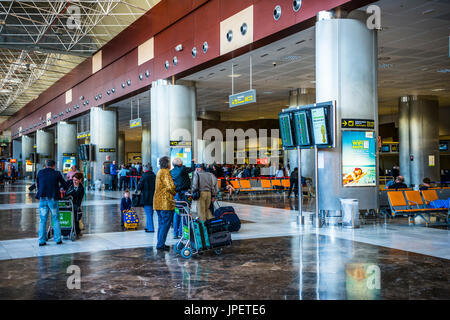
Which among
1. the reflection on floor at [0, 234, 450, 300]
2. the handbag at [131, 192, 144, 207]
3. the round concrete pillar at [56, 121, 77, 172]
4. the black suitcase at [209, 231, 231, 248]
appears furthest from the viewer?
the round concrete pillar at [56, 121, 77, 172]

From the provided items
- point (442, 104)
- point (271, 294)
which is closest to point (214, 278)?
point (271, 294)

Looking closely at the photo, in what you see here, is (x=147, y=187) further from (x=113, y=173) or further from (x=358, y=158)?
(x=113, y=173)

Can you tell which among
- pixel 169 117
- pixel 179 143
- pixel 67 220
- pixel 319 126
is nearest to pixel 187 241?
pixel 67 220

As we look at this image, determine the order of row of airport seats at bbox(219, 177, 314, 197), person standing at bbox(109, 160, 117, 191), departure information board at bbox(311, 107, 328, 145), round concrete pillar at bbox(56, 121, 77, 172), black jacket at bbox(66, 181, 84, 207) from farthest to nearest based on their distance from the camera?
round concrete pillar at bbox(56, 121, 77, 172) < person standing at bbox(109, 160, 117, 191) < row of airport seats at bbox(219, 177, 314, 197) < departure information board at bbox(311, 107, 328, 145) < black jacket at bbox(66, 181, 84, 207)

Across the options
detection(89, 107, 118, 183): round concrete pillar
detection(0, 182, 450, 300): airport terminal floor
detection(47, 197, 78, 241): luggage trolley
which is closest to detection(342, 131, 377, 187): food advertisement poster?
detection(0, 182, 450, 300): airport terminal floor

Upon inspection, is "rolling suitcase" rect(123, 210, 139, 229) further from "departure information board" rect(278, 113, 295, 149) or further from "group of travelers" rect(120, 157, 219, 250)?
"departure information board" rect(278, 113, 295, 149)

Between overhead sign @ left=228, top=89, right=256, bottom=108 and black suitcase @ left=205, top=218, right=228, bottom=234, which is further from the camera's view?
overhead sign @ left=228, top=89, right=256, bottom=108

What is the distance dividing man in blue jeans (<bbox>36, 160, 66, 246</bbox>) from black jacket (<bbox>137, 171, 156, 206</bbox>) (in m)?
1.93

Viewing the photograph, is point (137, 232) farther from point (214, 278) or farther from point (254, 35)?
point (254, 35)

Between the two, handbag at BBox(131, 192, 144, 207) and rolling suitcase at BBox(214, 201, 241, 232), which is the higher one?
handbag at BBox(131, 192, 144, 207)

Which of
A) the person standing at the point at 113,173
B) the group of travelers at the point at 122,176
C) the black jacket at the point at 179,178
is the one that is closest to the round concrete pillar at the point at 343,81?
the black jacket at the point at 179,178

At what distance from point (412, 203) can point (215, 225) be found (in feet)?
21.2

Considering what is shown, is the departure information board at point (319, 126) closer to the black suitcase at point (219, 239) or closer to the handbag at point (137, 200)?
the black suitcase at point (219, 239)

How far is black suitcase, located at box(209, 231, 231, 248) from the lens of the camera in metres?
7.79
